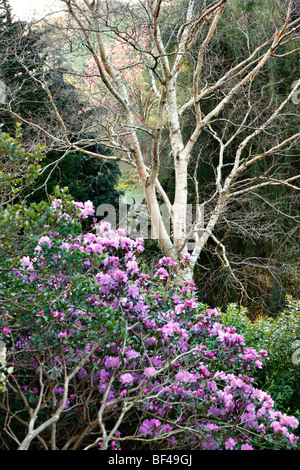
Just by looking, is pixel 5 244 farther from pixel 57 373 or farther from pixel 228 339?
pixel 228 339

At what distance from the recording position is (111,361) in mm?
2168

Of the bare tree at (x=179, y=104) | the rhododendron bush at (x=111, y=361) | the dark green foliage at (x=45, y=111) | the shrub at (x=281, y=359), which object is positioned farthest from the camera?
the dark green foliage at (x=45, y=111)

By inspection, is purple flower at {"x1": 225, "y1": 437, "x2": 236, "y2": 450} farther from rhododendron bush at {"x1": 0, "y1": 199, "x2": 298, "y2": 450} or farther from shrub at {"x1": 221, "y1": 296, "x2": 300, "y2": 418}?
shrub at {"x1": 221, "y1": 296, "x2": 300, "y2": 418}

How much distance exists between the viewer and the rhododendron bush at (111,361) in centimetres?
198

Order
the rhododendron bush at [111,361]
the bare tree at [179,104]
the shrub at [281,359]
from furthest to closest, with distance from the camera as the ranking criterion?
the bare tree at [179,104] → the shrub at [281,359] → the rhododendron bush at [111,361]

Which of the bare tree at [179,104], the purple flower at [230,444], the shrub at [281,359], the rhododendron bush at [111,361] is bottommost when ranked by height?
the shrub at [281,359]

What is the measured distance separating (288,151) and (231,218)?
4.05 feet

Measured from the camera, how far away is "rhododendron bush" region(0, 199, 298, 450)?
1982mm

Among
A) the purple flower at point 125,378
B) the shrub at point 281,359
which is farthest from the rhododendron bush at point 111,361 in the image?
the shrub at point 281,359

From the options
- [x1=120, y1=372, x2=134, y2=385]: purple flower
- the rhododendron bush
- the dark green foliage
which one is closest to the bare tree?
the dark green foliage

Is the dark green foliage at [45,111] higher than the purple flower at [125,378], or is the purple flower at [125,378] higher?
the dark green foliage at [45,111]

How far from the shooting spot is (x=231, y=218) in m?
6.92

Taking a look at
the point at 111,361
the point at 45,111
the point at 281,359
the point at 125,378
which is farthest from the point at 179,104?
the point at 125,378

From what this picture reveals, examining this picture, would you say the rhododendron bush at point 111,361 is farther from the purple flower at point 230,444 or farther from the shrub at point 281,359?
the shrub at point 281,359
